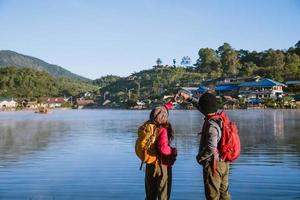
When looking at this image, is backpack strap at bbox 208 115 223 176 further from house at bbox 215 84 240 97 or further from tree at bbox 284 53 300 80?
tree at bbox 284 53 300 80

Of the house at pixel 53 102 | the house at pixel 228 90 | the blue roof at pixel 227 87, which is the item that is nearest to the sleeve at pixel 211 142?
the house at pixel 228 90

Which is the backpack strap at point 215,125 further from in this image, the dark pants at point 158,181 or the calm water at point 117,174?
the calm water at point 117,174

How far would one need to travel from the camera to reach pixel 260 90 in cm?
7938

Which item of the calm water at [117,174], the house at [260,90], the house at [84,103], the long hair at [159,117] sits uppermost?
the house at [260,90]

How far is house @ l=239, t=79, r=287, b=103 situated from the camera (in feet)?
253

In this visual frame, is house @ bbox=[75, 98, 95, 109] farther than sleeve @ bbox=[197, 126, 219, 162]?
Yes

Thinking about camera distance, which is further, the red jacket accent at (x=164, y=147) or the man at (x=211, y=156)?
the red jacket accent at (x=164, y=147)

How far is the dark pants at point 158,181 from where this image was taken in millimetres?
5094

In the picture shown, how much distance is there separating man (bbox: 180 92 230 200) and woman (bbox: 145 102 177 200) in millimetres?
374

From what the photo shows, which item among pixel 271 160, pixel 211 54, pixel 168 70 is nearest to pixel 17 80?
pixel 168 70

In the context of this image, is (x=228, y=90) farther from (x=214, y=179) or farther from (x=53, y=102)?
(x=214, y=179)

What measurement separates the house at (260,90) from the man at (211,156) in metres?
73.9

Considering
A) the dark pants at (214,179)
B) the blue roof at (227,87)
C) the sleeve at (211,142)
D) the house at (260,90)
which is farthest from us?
the blue roof at (227,87)

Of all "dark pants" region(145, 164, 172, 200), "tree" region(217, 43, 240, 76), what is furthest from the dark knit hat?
"tree" region(217, 43, 240, 76)
